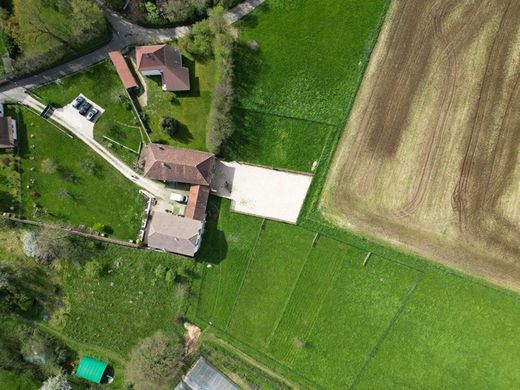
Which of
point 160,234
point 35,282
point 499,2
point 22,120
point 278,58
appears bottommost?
point 35,282

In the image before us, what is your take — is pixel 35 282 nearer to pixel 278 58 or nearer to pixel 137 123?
pixel 137 123

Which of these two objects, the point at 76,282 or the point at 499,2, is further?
the point at 76,282

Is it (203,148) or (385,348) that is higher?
(203,148)

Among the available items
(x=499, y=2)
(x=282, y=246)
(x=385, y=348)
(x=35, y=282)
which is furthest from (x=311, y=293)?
(x=499, y=2)

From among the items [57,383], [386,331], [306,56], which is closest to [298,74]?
[306,56]

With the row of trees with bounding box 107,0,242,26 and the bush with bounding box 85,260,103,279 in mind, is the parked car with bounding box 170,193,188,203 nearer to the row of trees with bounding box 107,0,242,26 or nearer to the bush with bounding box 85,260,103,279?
the bush with bounding box 85,260,103,279

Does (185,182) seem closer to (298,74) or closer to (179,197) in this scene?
(179,197)

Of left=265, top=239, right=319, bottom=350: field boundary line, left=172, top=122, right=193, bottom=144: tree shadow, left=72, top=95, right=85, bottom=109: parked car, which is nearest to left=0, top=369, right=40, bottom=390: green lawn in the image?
left=265, top=239, right=319, bottom=350: field boundary line
